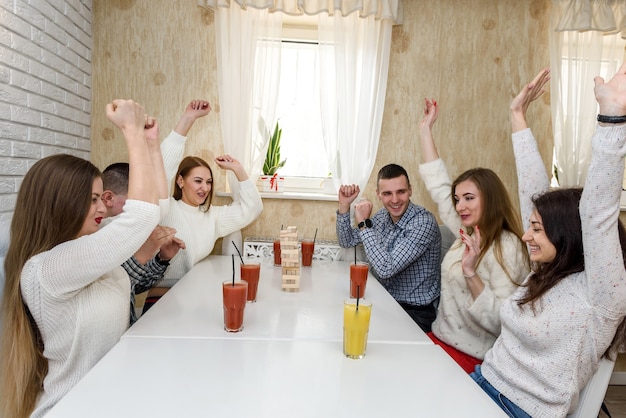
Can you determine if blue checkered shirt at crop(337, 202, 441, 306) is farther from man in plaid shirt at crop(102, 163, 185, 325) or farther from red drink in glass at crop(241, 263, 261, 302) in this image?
man in plaid shirt at crop(102, 163, 185, 325)

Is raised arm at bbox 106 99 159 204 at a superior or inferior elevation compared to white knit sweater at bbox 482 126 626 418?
superior

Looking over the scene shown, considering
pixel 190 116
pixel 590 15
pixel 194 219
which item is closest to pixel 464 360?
pixel 194 219

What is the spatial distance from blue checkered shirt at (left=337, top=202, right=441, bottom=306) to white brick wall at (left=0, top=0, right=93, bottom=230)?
5.20 feet

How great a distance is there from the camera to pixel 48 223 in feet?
4.20

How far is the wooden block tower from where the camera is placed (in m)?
1.92

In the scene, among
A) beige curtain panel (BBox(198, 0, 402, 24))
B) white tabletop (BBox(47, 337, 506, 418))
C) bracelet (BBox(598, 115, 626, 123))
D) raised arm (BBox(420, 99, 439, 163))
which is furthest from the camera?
beige curtain panel (BBox(198, 0, 402, 24))

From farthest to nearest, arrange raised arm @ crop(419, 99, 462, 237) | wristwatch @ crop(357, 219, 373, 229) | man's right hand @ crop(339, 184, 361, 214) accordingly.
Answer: man's right hand @ crop(339, 184, 361, 214), raised arm @ crop(419, 99, 462, 237), wristwatch @ crop(357, 219, 373, 229)

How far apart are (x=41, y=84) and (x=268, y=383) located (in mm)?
2150

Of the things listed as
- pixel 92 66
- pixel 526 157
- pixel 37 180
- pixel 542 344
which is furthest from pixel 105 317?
pixel 92 66

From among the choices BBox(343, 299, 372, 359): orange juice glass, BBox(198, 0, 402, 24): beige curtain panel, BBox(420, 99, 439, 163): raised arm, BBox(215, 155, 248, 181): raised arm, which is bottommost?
BBox(343, 299, 372, 359): orange juice glass

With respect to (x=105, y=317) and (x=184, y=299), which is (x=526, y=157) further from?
(x=105, y=317)

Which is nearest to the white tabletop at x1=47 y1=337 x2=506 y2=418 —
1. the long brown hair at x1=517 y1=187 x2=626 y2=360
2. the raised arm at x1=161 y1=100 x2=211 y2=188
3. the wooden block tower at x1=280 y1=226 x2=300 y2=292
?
the long brown hair at x1=517 y1=187 x2=626 y2=360

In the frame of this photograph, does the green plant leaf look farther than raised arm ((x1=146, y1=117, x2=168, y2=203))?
Yes

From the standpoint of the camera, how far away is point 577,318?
1.27 metres
